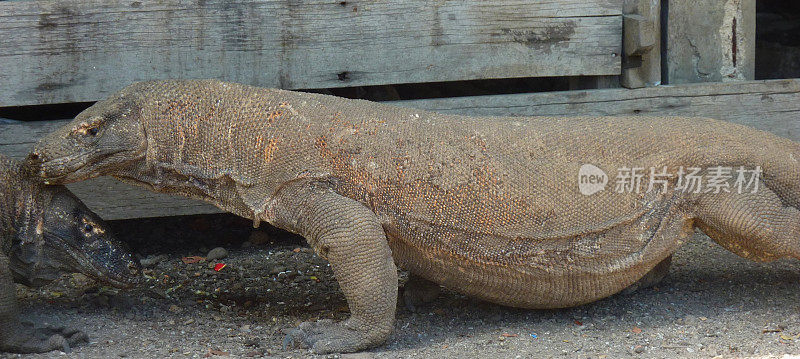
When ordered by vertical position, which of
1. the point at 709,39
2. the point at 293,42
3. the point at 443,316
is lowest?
the point at 443,316

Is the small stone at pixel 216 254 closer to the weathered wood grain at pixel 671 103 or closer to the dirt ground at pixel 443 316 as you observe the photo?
the dirt ground at pixel 443 316

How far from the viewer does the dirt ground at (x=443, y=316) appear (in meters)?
3.93

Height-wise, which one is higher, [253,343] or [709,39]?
[709,39]

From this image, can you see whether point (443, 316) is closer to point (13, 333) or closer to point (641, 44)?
point (641, 44)

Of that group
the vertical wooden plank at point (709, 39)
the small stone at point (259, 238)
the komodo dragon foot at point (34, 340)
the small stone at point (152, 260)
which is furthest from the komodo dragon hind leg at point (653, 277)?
the small stone at point (152, 260)

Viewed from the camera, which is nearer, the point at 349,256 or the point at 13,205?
the point at 349,256

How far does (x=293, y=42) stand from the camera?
488 cm

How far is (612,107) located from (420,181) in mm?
1799

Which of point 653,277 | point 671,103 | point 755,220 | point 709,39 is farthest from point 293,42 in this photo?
point 755,220

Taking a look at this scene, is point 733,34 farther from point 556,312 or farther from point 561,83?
point 556,312

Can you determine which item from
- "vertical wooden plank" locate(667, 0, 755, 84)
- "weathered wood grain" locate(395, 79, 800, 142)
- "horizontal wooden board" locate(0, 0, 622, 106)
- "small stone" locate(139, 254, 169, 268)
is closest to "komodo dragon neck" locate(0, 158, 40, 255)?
"horizontal wooden board" locate(0, 0, 622, 106)

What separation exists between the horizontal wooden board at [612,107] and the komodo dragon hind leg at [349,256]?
143 cm

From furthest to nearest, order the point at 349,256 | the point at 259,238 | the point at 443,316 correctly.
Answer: the point at 259,238
the point at 443,316
the point at 349,256

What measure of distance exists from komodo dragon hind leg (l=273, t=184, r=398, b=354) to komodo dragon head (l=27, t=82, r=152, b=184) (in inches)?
28.8
